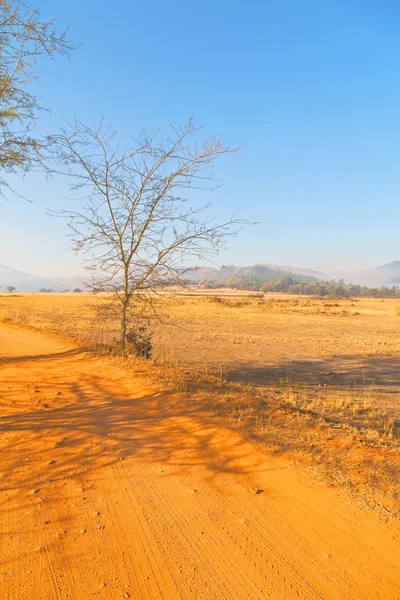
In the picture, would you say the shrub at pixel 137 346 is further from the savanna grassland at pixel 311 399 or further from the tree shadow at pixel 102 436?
the tree shadow at pixel 102 436

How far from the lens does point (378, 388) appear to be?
12.5m

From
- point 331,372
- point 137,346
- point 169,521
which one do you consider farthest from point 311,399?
point 169,521

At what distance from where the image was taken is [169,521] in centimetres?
330

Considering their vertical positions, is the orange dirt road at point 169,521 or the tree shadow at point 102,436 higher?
the tree shadow at point 102,436

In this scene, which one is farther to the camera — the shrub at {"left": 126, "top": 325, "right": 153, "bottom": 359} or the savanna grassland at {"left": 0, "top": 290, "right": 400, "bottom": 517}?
the shrub at {"left": 126, "top": 325, "right": 153, "bottom": 359}

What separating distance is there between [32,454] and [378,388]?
1132cm

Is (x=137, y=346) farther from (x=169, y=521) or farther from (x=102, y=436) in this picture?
(x=169, y=521)

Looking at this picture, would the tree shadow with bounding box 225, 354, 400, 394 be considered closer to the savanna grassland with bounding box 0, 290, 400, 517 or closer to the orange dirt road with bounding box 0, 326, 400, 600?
the savanna grassland with bounding box 0, 290, 400, 517

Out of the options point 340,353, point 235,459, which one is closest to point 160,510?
point 235,459

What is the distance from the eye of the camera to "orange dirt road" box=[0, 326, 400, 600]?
263 cm

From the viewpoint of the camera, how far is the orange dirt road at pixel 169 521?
8.62 ft

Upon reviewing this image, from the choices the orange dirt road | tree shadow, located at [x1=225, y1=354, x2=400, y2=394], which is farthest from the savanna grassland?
the orange dirt road

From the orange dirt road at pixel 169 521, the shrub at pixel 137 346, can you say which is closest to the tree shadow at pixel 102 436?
the orange dirt road at pixel 169 521

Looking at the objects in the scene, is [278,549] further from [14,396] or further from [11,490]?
[14,396]
